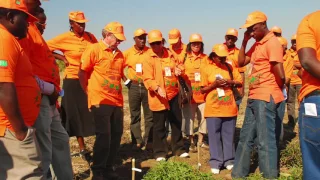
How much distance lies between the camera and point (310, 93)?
9.47ft

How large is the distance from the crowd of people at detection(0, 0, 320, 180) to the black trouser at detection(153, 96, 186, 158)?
19 mm

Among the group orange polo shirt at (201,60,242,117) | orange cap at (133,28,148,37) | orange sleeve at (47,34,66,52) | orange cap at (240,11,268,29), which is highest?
orange cap at (240,11,268,29)

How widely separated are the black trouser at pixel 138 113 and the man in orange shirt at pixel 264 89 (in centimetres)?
275

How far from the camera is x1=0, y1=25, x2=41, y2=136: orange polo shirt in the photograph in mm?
2670

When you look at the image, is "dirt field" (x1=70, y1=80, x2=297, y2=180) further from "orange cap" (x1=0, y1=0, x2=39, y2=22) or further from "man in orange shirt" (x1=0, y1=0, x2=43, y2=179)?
"orange cap" (x1=0, y1=0, x2=39, y2=22)

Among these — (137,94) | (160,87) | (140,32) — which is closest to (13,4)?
(160,87)

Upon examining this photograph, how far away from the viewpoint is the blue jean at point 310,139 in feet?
9.18

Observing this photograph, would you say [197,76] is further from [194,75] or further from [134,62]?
[134,62]

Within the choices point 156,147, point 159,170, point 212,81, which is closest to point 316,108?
point 159,170

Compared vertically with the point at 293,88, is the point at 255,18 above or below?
above

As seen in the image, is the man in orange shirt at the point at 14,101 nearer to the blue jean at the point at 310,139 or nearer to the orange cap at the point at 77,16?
the blue jean at the point at 310,139

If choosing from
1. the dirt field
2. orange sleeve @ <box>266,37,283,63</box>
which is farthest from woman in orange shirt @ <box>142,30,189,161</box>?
orange sleeve @ <box>266,37,283,63</box>

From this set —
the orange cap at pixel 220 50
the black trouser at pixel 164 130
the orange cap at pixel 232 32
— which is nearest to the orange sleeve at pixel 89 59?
the black trouser at pixel 164 130

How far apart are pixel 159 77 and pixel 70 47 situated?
5.36ft
